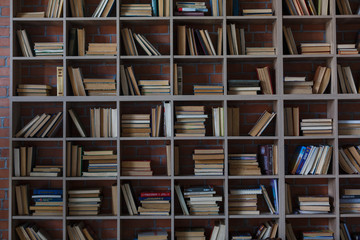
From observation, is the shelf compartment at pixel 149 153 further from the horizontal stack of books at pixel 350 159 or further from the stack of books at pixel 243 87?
the horizontal stack of books at pixel 350 159

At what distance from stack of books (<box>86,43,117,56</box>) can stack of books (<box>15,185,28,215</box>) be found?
1332 millimetres

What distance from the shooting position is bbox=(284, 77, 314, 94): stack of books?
341 centimetres

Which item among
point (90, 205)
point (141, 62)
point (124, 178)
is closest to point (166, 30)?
point (141, 62)

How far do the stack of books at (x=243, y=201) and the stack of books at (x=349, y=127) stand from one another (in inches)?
36.0

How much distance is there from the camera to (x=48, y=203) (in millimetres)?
3371

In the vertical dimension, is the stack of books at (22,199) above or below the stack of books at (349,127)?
below

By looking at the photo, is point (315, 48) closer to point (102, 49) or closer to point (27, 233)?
point (102, 49)

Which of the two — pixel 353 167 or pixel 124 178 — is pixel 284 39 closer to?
pixel 353 167

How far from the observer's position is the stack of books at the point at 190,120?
11.1 feet

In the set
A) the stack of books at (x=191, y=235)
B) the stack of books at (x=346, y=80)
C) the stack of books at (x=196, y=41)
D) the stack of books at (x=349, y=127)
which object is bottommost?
the stack of books at (x=191, y=235)

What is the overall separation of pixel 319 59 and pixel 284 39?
0.40 m

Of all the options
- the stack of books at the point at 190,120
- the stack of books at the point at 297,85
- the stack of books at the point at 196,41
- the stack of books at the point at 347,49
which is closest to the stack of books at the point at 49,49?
the stack of books at the point at 196,41

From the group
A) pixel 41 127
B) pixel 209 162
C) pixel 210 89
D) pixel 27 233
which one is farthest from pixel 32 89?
pixel 209 162

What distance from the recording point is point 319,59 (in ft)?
11.7
